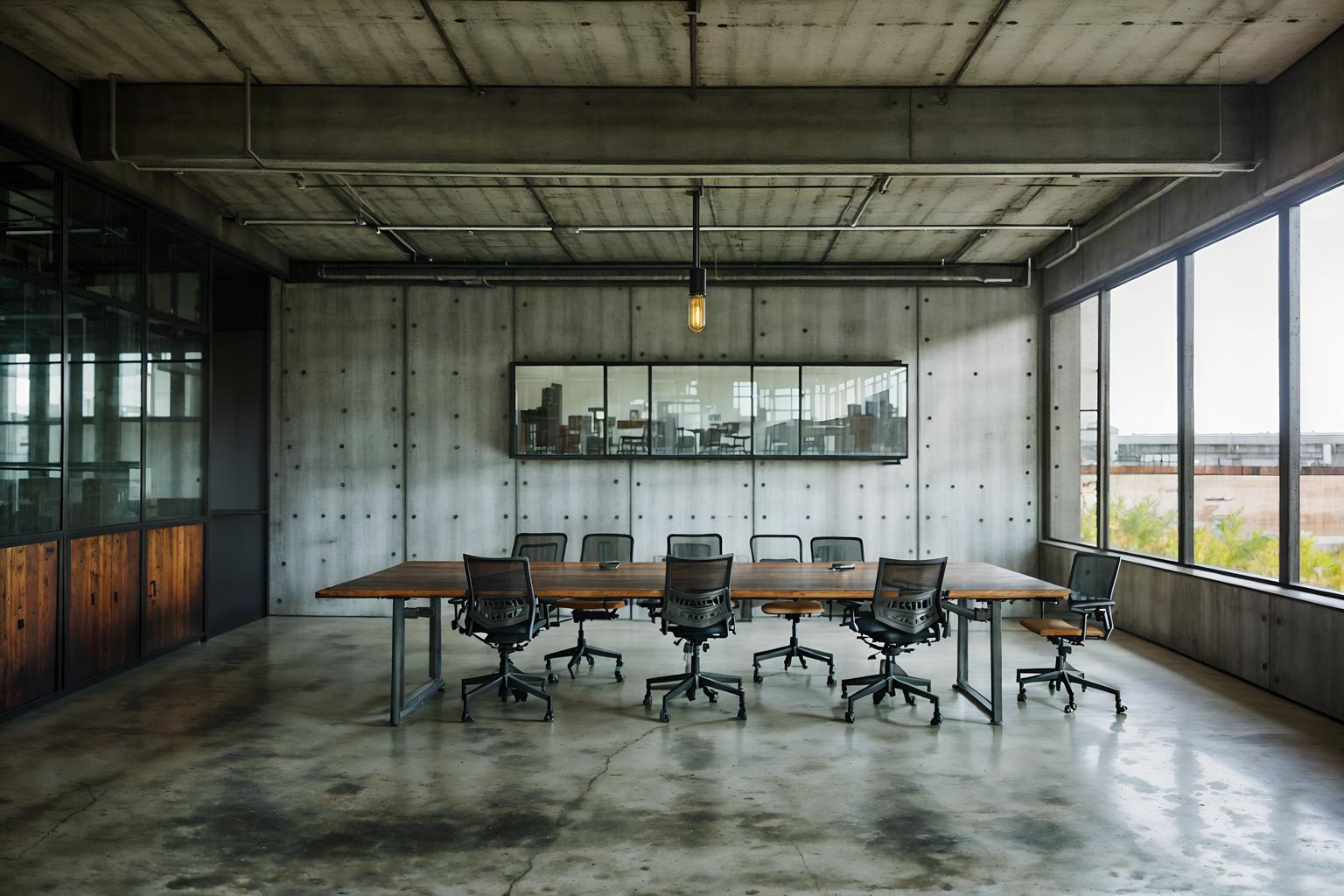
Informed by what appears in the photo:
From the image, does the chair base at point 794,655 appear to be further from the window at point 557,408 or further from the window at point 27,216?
the window at point 27,216

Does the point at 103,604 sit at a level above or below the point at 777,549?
below

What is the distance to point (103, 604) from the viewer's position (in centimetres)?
623

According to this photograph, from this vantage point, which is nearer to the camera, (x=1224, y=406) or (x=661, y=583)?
(x=661, y=583)

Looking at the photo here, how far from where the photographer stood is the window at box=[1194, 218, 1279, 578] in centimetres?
596

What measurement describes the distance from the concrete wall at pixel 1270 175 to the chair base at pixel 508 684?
17.9ft

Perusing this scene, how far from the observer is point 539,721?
5277mm

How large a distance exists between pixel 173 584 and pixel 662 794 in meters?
5.08

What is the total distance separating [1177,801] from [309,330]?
28.1ft

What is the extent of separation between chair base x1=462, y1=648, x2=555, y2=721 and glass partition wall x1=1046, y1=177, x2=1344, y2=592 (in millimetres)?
4845

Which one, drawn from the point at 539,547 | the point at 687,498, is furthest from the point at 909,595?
the point at 687,498

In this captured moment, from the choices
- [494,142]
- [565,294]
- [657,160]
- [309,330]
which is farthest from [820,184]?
[309,330]

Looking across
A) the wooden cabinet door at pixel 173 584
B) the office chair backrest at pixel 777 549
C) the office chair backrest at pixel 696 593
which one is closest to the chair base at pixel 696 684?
the office chair backrest at pixel 696 593

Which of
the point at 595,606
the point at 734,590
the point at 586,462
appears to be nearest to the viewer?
the point at 734,590

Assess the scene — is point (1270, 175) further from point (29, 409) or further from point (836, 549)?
point (29, 409)
